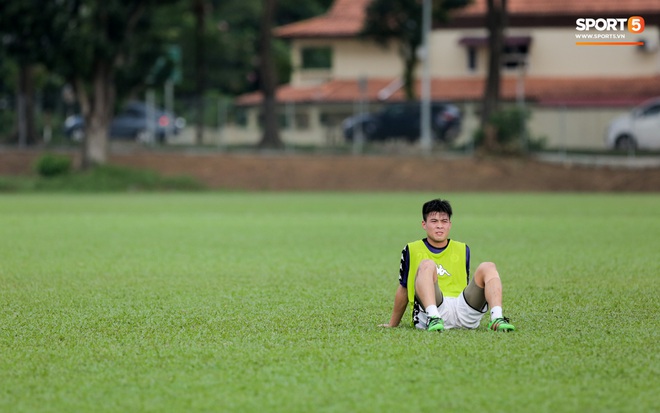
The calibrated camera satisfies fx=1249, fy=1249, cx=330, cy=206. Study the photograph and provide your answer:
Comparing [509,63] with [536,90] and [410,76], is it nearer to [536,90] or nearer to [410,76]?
[536,90]

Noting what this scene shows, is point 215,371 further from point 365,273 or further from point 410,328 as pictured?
point 365,273

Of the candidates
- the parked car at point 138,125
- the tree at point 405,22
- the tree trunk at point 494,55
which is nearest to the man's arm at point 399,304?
the tree trunk at point 494,55

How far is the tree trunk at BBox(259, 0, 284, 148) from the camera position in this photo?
5141 cm

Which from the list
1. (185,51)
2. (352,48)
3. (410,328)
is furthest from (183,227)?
(185,51)

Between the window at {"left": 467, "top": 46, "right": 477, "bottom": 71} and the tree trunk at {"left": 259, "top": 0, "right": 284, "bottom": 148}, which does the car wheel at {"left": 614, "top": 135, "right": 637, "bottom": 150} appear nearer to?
the tree trunk at {"left": 259, "top": 0, "right": 284, "bottom": 148}

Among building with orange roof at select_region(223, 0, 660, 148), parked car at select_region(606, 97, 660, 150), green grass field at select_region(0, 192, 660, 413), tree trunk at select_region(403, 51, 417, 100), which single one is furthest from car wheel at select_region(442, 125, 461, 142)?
green grass field at select_region(0, 192, 660, 413)

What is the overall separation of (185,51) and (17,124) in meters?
26.0

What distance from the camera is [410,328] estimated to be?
34.0ft

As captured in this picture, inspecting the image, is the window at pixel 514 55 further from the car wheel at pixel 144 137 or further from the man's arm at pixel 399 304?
the man's arm at pixel 399 304

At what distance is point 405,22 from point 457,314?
169 feet

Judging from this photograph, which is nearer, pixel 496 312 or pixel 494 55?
pixel 496 312

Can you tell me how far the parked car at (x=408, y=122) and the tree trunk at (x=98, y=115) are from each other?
10550mm

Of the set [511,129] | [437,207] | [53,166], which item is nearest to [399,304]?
[437,207]

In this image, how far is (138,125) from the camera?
2389 inches
